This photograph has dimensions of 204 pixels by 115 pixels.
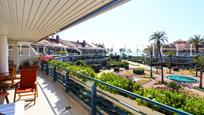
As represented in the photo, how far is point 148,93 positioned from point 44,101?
3.30 metres

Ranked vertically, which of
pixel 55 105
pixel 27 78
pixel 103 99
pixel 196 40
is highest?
pixel 196 40

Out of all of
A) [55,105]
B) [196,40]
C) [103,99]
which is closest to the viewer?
[103,99]

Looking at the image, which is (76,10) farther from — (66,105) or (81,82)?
(66,105)

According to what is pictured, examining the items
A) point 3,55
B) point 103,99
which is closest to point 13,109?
point 103,99

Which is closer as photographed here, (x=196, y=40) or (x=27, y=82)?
(x=27, y=82)

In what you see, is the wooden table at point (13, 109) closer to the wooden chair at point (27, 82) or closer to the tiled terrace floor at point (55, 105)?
the tiled terrace floor at point (55, 105)

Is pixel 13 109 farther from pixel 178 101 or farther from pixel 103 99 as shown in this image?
pixel 178 101

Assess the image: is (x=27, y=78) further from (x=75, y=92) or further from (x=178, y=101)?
(x=178, y=101)

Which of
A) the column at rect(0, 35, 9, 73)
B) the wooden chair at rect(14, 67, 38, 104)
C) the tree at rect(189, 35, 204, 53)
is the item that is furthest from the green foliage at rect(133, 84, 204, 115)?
the tree at rect(189, 35, 204, 53)

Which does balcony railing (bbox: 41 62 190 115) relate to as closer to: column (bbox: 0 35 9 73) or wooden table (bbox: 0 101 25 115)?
wooden table (bbox: 0 101 25 115)

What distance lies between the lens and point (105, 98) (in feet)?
12.3

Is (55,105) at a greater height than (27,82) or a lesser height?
lesser

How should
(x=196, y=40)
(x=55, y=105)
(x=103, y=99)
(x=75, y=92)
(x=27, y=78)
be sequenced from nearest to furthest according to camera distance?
(x=103, y=99) < (x=55, y=105) < (x=27, y=78) < (x=75, y=92) < (x=196, y=40)

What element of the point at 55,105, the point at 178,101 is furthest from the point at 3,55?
the point at 178,101
